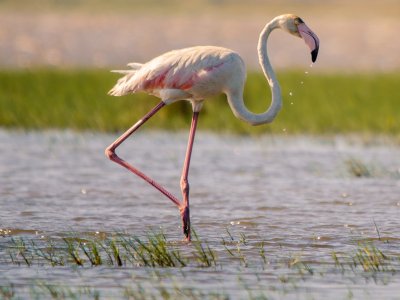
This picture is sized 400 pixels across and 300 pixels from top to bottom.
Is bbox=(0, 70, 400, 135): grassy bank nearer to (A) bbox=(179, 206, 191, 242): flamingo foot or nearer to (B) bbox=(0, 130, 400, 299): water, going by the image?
(B) bbox=(0, 130, 400, 299): water

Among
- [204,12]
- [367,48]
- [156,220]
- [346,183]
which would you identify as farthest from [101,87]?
[204,12]

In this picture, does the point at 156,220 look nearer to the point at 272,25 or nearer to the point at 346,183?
the point at 272,25

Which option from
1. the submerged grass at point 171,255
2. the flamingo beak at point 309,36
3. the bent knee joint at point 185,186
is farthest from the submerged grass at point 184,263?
the flamingo beak at point 309,36

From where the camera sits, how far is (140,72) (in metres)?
9.70

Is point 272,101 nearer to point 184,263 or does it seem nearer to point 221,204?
point 184,263

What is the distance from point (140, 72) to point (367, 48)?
42.3 metres

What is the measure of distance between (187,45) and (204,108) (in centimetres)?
2992

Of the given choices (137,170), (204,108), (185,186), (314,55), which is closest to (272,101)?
(314,55)

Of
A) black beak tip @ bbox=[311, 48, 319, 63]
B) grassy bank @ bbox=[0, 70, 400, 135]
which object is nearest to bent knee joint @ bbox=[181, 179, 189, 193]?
black beak tip @ bbox=[311, 48, 319, 63]

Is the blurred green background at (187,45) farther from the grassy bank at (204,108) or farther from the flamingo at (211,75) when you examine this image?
the flamingo at (211,75)

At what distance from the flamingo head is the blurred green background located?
93cm

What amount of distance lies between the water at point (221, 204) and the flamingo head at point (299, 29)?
149 cm

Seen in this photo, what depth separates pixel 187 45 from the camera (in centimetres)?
4784

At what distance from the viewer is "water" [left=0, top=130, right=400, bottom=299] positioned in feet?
24.7
